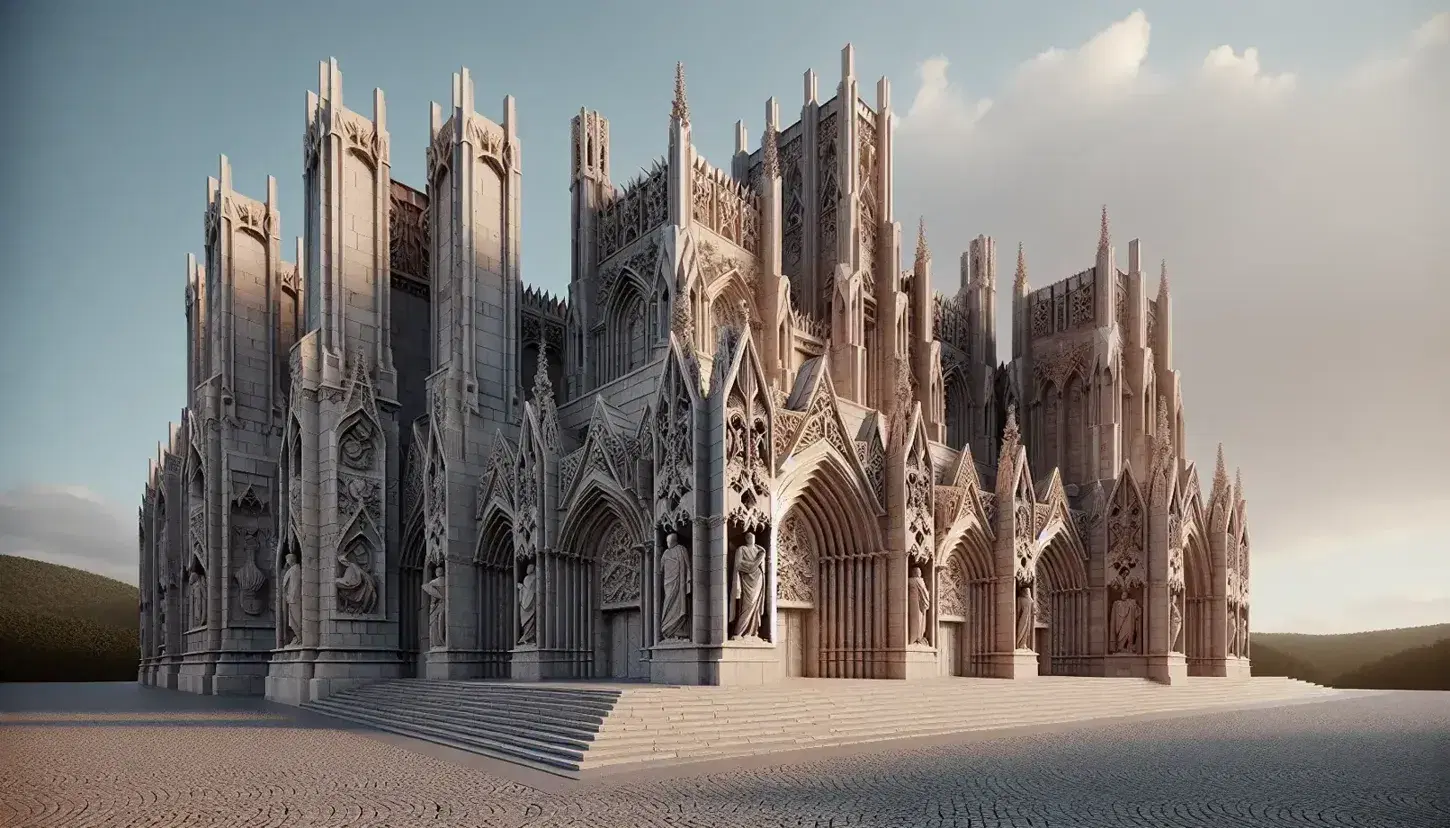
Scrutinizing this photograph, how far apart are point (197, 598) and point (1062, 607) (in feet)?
93.4

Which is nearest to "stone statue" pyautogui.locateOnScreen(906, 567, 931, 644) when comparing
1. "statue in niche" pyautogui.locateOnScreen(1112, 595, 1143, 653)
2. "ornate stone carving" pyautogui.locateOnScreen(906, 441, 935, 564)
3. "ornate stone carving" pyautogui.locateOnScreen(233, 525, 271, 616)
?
"ornate stone carving" pyautogui.locateOnScreen(906, 441, 935, 564)

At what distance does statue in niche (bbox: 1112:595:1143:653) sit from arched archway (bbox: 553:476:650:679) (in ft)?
49.5

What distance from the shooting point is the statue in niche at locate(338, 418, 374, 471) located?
25.2 m

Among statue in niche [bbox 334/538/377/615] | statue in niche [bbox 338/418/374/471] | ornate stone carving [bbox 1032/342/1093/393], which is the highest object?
ornate stone carving [bbox 1032/342/1093/393]

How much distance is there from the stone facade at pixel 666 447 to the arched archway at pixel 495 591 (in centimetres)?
11

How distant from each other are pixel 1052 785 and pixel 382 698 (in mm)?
15261

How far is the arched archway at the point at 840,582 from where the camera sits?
20.4 metres

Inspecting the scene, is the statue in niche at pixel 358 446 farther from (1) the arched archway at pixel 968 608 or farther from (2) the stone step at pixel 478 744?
(1) the arched archway at pixel 968 608

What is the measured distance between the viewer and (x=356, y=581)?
24.6m

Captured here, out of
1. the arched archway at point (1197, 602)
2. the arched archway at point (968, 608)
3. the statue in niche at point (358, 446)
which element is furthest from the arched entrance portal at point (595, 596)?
the arched archway at point (1197, 602)

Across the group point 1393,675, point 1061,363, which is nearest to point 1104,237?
point 1061,363

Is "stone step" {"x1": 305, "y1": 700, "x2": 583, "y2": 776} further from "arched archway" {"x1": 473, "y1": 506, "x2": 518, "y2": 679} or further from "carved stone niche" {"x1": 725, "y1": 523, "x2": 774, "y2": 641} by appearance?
"carved stone niche" {"x1": 725, "y1": 523, "x2": 774, "y2": 641}

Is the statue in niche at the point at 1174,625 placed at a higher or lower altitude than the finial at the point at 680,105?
lower

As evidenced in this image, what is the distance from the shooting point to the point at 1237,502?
108ft
